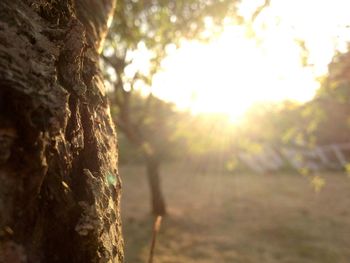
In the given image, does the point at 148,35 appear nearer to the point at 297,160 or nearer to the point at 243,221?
the point at 243,221

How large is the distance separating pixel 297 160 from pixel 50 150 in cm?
2091

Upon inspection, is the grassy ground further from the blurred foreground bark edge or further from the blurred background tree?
the blurred foreground bark edge

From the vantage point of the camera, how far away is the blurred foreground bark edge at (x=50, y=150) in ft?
4.61

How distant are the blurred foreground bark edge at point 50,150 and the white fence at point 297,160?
1904 centimetres

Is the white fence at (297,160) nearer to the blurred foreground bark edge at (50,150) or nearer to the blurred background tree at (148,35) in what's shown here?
the blurred background tree at (148,35)

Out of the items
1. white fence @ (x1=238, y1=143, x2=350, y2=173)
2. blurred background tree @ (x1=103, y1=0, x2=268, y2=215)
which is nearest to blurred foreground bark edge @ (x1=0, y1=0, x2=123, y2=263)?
blurred background tree @ (x1=103, y1=0, x2=268, y2=215)

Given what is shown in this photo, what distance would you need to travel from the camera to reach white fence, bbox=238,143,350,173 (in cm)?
2075

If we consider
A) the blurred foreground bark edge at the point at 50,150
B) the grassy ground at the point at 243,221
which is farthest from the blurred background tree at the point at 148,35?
the blurred foreground bark edge at the point at 50,150

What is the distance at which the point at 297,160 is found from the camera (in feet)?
70.0

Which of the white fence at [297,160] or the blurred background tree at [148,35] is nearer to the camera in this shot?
the blurred background tree at [148,35]

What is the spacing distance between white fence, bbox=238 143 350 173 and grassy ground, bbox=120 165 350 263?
5.11 feet

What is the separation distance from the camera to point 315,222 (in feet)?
38.9

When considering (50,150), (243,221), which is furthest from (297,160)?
(50,150)

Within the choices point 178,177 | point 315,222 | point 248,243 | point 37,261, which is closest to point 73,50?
point 37,261
